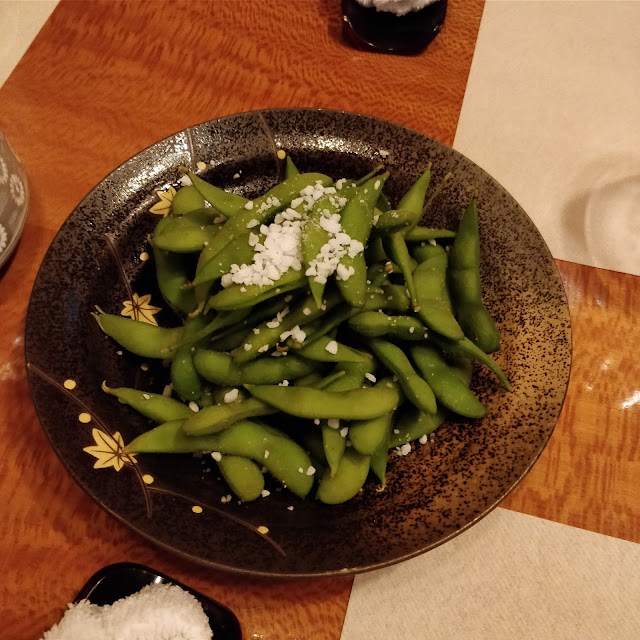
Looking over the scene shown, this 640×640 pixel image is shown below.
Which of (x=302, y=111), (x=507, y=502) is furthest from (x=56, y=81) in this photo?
(x=507, y=502)

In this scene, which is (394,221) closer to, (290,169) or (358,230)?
(358,230)

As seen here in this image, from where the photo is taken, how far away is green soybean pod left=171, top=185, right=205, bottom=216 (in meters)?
0.95

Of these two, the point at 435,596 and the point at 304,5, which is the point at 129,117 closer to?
the point at 304,5

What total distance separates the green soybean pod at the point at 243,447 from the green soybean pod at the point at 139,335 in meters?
0.13

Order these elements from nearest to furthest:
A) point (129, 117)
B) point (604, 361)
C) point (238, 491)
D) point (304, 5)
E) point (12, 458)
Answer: point (238, 491)
point (12, 458)
point (604, 361)
point (129, 117)
point (304, 5)

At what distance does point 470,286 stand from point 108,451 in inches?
22.4

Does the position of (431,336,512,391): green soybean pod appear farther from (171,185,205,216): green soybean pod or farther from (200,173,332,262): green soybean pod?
(171,185,205,216): green soybean pod

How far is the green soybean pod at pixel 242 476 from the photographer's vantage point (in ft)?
2.61

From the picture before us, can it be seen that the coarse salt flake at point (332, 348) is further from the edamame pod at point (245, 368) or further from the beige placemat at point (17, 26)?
the beige placemat at point (17, 26)

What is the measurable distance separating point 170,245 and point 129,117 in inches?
20.9

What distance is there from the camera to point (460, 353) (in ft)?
2.77

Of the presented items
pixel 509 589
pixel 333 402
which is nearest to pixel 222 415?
pixel 333 402

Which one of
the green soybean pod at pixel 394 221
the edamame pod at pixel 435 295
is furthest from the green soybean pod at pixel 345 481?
the green soybean pod at pixel 394 221

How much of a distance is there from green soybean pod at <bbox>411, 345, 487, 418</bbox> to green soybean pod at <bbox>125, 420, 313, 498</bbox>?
0.69 feet
